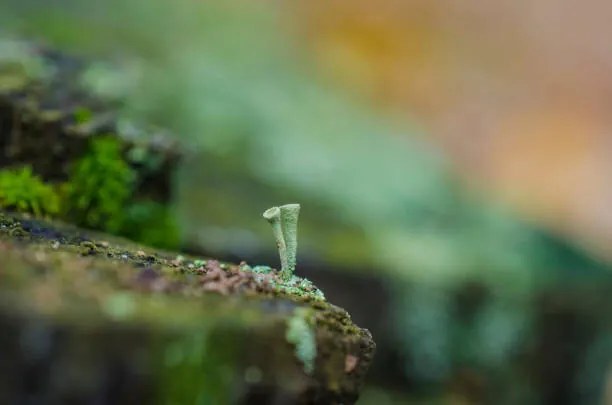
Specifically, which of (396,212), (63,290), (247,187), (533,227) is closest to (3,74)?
(247,187)

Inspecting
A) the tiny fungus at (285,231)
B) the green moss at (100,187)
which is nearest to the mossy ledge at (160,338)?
the tiny fungus at (285,231)

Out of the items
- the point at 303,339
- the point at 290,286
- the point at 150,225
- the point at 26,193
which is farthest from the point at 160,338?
the point at 150,225

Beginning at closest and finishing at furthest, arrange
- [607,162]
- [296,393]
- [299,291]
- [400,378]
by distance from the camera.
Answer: [296,393] → [299,291] → [400,378] → [607,162]

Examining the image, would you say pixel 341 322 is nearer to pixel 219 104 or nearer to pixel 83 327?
pixel 83 327

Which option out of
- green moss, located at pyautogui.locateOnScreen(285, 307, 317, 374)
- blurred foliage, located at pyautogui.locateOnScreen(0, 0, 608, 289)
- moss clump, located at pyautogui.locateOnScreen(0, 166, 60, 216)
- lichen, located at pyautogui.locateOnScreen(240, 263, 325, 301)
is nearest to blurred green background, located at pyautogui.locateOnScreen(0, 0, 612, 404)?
blurred foliage, located at pyautogui.locateOnScreen(0, 0, 608, 289)

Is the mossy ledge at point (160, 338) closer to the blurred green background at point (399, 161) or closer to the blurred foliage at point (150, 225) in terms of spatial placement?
the blurred foliage at point (150, 225)

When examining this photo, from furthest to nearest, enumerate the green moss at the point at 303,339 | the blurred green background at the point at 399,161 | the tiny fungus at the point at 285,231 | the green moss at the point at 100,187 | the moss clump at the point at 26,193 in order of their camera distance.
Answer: the blurred green background at the point at 399,161 → the green moss at the point at 100,187 → the moss clump at the point at 26,193 → the tiny fungus at the point at 285,231 → the green moss at the point at 303,339
